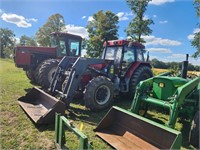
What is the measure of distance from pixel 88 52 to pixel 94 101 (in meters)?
24.3

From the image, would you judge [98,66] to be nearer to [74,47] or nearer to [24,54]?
[74,47]

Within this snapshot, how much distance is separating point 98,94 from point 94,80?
0.42 m

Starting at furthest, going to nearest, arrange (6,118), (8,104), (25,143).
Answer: (8,104)
(6,118)
(25,143)

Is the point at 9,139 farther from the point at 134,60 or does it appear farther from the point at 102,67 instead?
the point at 134,60

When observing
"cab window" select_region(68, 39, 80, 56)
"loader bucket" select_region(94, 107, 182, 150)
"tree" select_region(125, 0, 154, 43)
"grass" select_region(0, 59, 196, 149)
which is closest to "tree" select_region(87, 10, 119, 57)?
"tree" select_region(125, 0, 154, 43)

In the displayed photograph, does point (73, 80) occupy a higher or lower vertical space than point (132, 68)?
lower

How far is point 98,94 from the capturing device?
19.1ft

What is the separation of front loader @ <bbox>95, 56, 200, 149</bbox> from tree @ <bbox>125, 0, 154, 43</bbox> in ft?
47.8

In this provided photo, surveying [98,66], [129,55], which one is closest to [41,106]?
[98,66]

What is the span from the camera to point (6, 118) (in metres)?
5.07

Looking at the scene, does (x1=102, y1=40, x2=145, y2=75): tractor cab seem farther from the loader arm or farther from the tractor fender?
the loader arm

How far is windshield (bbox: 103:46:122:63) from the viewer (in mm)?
7348

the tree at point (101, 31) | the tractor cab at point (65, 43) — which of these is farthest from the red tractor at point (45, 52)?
the tree at point (101, 31)

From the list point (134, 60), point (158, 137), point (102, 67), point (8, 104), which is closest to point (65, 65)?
point (102, 67)
